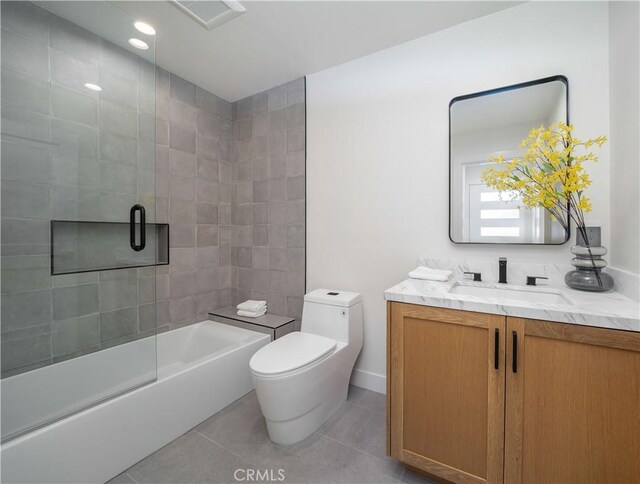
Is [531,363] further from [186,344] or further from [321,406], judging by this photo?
[186,344]

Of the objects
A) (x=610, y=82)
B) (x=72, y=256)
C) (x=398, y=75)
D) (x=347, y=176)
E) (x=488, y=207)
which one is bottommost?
(x=72, y=256)

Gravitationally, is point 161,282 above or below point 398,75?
below

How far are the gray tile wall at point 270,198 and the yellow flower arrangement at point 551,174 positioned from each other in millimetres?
1461

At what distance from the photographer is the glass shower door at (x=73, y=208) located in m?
1.43

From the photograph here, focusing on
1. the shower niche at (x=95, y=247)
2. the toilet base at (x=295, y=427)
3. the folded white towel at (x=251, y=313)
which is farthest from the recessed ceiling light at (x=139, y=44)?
the toilet base at (x=295, y=427)

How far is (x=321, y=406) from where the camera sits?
67.5 inches

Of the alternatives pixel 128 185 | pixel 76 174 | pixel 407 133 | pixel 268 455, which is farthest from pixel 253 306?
pixel 407 133

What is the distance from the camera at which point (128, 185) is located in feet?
6.16

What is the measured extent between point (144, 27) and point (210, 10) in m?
0.49

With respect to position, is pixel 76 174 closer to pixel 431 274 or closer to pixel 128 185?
pixel 128 185

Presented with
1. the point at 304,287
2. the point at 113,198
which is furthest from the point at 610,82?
the point at 113,198

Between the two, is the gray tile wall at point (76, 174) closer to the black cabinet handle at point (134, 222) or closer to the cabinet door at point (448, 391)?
the black cabinet handle at point (134, 222)

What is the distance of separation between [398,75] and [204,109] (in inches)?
68.5

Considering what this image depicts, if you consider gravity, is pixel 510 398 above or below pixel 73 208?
below
